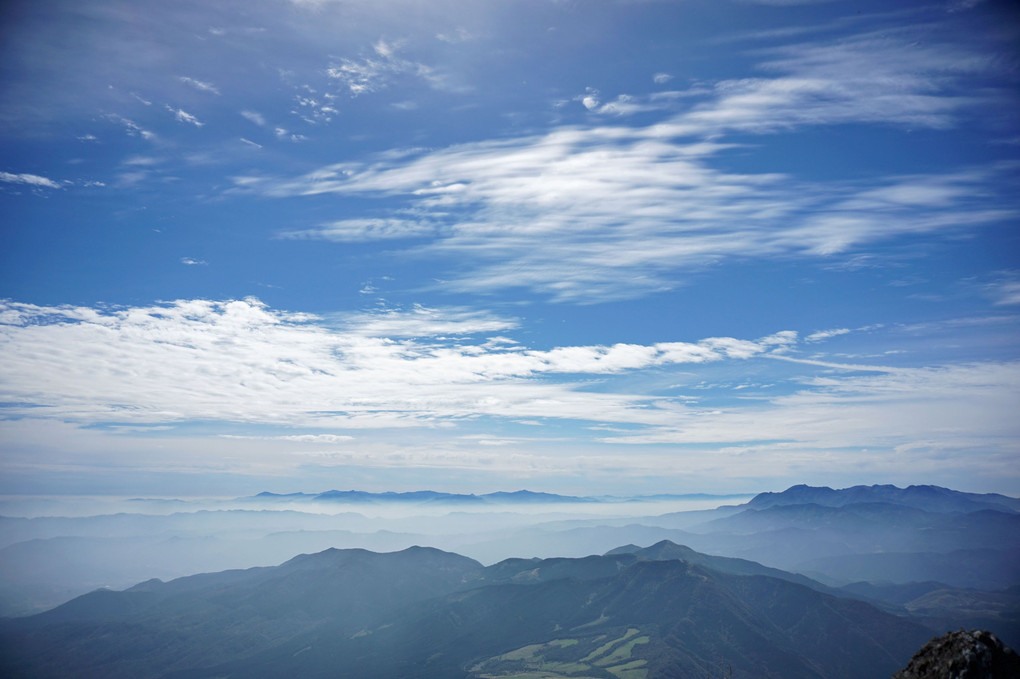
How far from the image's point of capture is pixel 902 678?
25438 millimetres

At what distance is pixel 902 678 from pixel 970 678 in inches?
99.3

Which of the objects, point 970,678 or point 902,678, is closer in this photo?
point 970,678

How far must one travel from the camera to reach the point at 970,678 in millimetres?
23719
